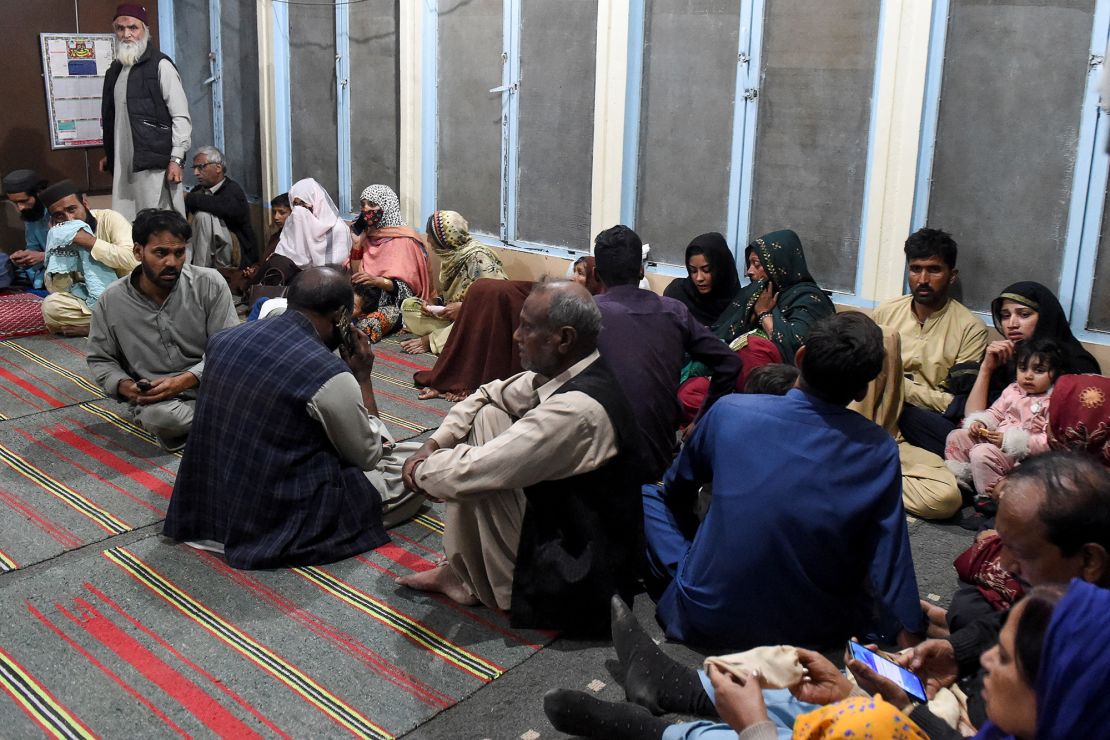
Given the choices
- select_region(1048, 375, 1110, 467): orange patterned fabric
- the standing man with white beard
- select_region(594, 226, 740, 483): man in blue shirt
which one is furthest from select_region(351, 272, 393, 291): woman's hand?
select_region(1048, 375, 1110, 467): orange patterned fabric

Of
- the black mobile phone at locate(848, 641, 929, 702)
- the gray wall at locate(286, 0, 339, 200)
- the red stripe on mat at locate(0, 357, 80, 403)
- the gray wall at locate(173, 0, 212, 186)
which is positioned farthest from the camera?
the gray wall at locate(173, 0, 212, 186)

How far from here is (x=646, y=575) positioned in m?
3.28

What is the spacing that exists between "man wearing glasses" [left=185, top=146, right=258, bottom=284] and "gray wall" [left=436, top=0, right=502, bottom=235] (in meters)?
1.47

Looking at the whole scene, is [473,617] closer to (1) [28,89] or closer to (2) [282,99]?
(2) [282,99]

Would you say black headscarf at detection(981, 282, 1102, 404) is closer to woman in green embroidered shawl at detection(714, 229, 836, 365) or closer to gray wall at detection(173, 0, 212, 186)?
Answer: woman in green embroidered shawl at detection(714, 229, 836, 365)

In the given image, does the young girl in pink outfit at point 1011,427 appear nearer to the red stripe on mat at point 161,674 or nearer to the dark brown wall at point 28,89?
the red stripe on mat at point 161,674

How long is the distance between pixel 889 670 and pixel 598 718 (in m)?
0.68

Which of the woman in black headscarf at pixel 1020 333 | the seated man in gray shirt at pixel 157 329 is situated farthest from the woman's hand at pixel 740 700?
the seated man in gray shirt at pixel 157 329

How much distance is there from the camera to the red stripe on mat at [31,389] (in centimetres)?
514

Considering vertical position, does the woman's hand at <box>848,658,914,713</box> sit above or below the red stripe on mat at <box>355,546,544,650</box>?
above

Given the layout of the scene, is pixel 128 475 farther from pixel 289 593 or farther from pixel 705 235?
pixel 705 235

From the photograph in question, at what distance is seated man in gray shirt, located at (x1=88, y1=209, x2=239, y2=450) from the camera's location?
4.36m

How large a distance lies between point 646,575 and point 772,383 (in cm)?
71

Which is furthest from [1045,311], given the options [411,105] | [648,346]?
[411,105]
